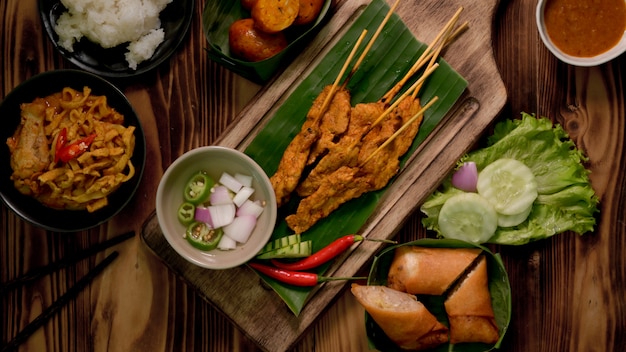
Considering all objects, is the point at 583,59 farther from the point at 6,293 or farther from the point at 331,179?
the point at 6,293

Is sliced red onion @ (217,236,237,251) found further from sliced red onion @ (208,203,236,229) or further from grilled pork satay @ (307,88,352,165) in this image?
grilled pork satay @ (307,88,352,165)

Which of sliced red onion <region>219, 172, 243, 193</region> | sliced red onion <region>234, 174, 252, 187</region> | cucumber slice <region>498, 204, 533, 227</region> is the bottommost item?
sliced red onion <region>219, 172, 243, 193</region>

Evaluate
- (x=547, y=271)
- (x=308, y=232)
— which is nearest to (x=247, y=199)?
(x=308, y=232)

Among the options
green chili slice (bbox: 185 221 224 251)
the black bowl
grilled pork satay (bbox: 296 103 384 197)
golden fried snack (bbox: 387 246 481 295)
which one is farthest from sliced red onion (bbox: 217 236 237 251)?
golden fried snack (bbox: 387 246 481 295)

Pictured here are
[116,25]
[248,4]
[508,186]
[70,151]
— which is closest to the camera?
[70,151]

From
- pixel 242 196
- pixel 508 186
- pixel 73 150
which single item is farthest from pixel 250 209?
pixel 508 186

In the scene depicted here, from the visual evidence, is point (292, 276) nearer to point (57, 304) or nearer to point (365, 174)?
point (365, 174)
